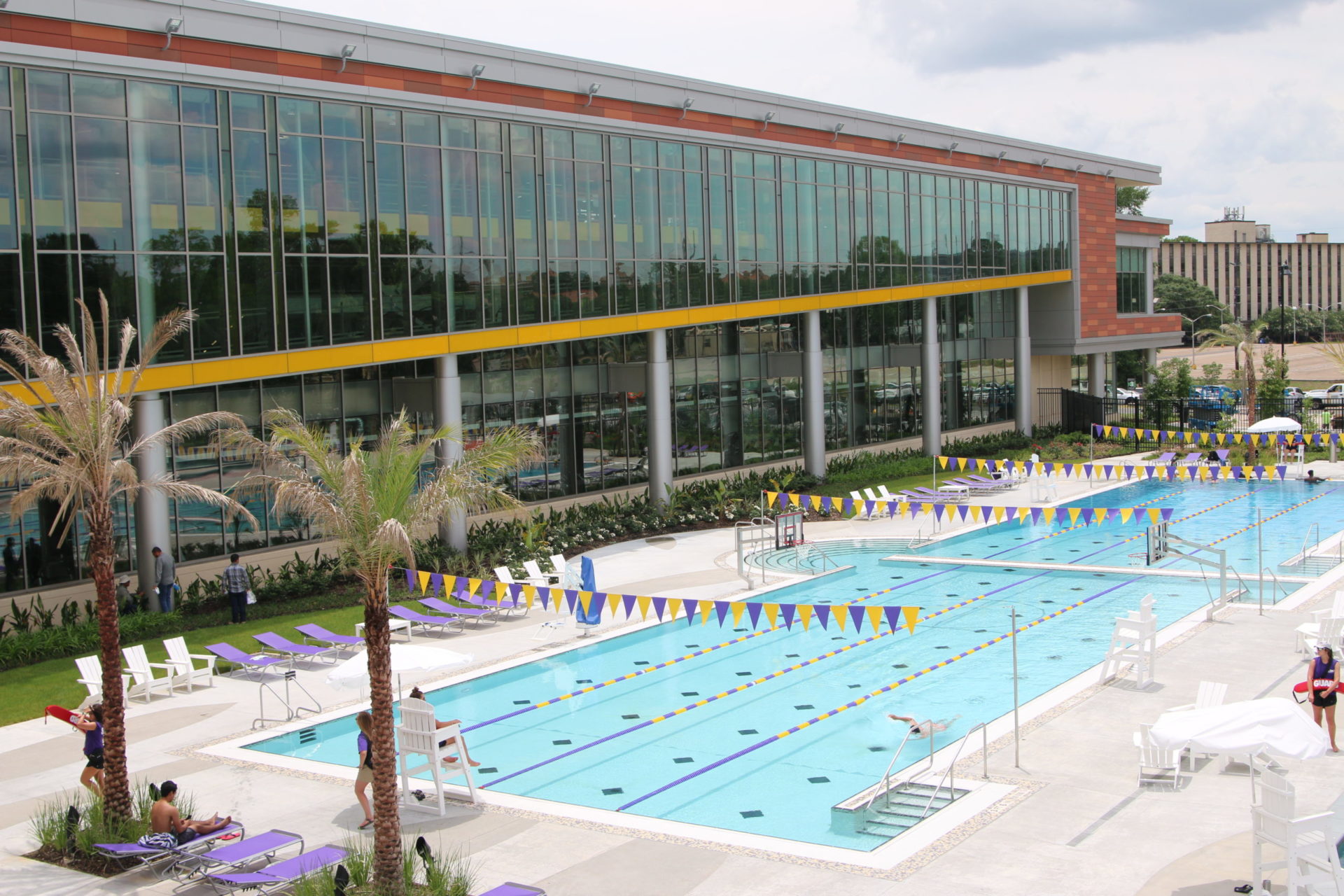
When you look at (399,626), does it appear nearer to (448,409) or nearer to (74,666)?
(74,666)

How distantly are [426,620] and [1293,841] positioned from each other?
1645 cm

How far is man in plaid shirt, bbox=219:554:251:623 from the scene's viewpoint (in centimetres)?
2392

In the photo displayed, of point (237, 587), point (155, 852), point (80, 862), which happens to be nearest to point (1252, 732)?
point (155, 852)

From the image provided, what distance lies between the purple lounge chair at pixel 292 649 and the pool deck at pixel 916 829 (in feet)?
4.36

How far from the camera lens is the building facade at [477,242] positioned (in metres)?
22.8

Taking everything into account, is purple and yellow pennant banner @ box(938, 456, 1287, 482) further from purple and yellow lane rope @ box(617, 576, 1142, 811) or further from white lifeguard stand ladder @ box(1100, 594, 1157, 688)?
white lifeguard stand ladder @ box(1100, 594, 1157, 688)

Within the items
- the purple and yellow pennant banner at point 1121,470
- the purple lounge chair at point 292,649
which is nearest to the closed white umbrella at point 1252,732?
the purple lounge chair at point 292,649

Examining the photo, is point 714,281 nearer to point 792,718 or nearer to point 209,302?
point 209,302

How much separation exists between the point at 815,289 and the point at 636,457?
8621 millimetres

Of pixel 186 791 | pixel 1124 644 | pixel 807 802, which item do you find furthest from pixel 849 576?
pixel 186 791

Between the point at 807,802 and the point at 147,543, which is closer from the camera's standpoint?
the point at 807,802

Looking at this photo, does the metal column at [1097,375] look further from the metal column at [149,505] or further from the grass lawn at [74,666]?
the metal column at [149,505]

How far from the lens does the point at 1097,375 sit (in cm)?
5722

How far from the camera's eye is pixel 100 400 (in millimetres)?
15148
